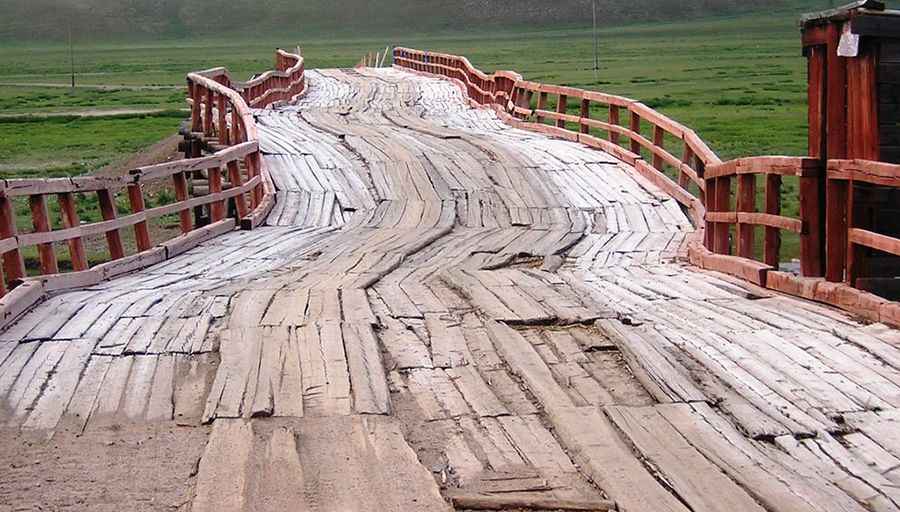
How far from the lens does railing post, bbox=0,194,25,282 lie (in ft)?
29.1

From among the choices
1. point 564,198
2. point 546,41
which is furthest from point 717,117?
point 546,41

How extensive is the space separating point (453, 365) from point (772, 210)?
12.6 ft

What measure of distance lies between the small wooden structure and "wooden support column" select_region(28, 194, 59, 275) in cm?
545

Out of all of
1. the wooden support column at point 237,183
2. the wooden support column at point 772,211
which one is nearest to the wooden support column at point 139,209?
the wooden support column at point 237,183

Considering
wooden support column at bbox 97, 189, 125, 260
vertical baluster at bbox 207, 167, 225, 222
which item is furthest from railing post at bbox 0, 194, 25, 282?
vertical baluster at bbox 207, 167, 225, 222

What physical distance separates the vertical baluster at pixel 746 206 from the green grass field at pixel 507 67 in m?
10.2

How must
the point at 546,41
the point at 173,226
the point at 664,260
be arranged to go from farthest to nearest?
the point at 546,41, the point at 173,226, the point at 664,260

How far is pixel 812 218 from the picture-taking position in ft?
29.9

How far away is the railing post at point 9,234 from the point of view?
8867 millimetres

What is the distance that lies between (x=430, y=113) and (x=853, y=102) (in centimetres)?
1874

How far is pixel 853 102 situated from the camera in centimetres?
891

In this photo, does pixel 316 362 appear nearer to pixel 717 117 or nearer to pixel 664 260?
pixel 664 260

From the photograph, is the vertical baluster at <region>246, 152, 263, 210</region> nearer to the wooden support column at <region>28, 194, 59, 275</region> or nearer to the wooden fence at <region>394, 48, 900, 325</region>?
the wooden fence at <region>394, 48, 900, 325</region>

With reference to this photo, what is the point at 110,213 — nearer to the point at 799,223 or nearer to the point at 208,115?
the point at 799,223
